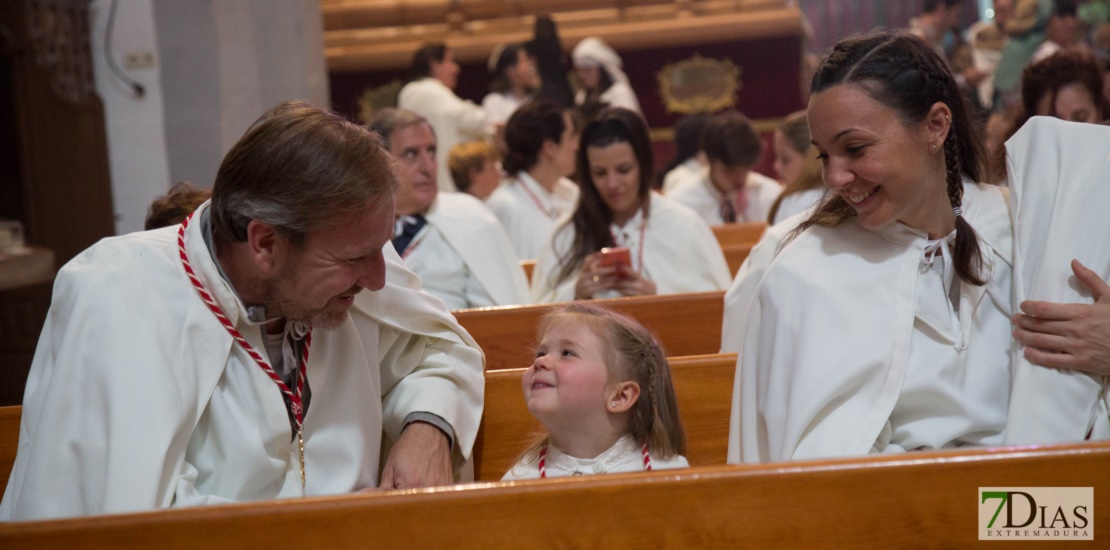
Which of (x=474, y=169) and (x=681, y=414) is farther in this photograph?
(x=474, y=169)

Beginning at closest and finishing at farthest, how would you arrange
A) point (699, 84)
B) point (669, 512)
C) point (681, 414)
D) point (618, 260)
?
point (669, 512) → point (681, 414) → point (618, 260) → point (699, 84)

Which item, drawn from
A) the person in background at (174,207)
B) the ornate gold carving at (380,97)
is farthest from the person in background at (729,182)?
the ornate gold carving at (380,97)

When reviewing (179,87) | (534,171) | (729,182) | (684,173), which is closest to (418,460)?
(534,171)

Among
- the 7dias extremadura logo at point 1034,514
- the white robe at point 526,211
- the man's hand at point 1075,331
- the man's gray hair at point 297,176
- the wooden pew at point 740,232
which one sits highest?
the man's gray hair at point 297,176

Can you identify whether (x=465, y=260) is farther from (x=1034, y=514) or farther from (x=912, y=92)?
(x=1034, y=514)

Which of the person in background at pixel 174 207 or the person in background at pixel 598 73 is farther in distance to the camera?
the person in background at pixel 598 73

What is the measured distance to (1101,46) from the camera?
429 inches

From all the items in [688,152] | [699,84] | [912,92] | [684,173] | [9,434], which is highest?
[912,92]

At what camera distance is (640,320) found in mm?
4016

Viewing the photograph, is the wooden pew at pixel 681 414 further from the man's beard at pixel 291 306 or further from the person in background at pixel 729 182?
the person in background at pixel 729 182

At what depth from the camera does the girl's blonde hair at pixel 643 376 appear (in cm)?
275

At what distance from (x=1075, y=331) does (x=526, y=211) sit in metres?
4.33

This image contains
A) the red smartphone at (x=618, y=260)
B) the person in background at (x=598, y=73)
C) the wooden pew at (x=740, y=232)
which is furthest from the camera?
the person in background at (x=598, y=73)

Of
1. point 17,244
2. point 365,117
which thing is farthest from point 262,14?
point 365,117
